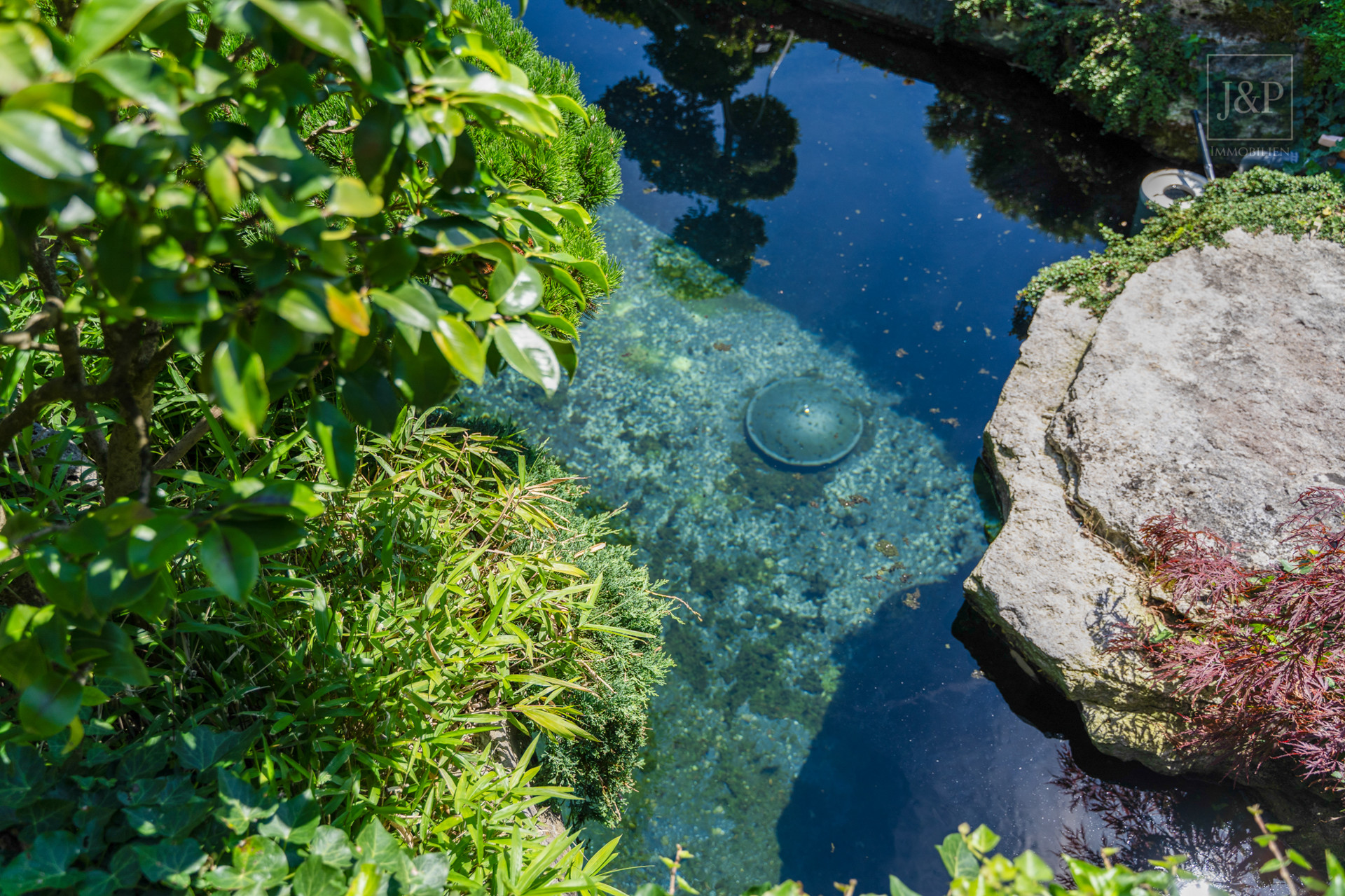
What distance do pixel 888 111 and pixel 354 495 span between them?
16.7ft

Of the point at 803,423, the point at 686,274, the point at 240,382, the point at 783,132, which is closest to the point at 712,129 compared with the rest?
the point at 783,132

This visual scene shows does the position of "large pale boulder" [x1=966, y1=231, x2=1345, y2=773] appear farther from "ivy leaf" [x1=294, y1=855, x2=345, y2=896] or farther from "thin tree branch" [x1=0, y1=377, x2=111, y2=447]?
"thin tree branch" [x1=0, y1=377, x2=111, y2=447]

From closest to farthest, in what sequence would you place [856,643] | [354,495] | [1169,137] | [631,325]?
[354,495] → [856,643] → [631,325] → [1169,137]

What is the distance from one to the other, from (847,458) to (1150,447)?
1274 mm

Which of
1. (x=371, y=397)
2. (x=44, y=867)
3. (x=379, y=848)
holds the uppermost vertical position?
(x=371, y=397)

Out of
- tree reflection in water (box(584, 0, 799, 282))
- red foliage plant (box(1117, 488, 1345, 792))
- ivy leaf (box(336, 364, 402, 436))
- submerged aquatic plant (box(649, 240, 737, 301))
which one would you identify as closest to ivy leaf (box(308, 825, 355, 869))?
ivy leaf (box(336, 364, 402, 436))

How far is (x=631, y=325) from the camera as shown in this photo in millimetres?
4070

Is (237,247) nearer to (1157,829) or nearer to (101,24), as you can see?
(101,24)

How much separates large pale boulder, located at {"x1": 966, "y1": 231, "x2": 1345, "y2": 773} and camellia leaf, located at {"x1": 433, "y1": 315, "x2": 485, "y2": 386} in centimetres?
249

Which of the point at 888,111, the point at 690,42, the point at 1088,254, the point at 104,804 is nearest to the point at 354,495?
the point at 104,804

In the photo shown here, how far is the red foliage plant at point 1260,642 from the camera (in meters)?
2.19

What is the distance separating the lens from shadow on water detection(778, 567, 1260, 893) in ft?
8.32

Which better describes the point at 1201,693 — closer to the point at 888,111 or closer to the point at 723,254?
the point at 723,254

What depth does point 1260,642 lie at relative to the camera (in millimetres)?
2291
